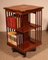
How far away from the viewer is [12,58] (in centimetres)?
246

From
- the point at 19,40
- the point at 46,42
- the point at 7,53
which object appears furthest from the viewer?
the point at 46,42

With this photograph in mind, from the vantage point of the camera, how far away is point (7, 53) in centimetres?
263

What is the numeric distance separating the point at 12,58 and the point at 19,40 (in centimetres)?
33

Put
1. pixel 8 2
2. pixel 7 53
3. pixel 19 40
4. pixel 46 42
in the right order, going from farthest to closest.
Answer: pixel 8 2
pixel 46 42
pixel 7 53
pixel 19 40

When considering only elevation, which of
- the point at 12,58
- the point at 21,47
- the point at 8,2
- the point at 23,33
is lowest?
the point at 12,58

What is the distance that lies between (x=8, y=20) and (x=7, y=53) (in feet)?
1.97

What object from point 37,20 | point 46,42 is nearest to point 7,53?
point 46,42

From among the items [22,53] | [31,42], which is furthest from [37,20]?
[22,53]

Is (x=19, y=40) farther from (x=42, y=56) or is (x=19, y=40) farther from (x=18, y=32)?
(x=42, y=56)

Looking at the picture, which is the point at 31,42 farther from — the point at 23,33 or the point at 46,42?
the point at 46,42

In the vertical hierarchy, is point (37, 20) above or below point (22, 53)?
above

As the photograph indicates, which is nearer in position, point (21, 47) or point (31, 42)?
point (21, 47)

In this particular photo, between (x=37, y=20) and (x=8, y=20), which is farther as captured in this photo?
(x=37, y=20)

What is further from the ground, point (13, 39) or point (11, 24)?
point (11, 24)
